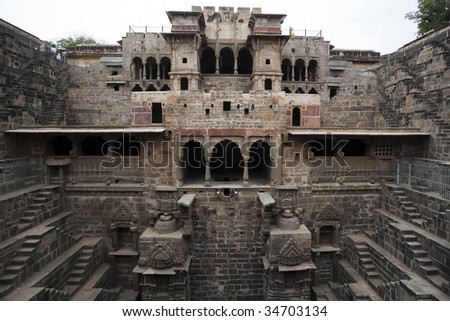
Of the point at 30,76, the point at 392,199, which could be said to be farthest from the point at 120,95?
the point at 392,199

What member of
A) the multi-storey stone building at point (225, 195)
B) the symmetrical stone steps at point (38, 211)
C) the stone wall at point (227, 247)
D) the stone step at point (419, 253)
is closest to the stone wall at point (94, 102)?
the multi-storey stone building at point (225, 195)

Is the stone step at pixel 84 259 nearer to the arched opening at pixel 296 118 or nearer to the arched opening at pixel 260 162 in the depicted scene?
the arched opening at pixel 260 162

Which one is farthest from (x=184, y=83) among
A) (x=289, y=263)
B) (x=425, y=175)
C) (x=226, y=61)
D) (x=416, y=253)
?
(x=416, y=253)

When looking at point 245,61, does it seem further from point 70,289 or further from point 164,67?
point 70,289

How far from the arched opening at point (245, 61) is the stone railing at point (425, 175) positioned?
13.8 meters

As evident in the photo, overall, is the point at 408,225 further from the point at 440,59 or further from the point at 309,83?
the point at 309,83

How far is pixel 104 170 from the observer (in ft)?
40.3

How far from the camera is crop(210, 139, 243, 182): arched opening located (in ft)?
50.5

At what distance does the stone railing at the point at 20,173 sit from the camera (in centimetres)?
1003

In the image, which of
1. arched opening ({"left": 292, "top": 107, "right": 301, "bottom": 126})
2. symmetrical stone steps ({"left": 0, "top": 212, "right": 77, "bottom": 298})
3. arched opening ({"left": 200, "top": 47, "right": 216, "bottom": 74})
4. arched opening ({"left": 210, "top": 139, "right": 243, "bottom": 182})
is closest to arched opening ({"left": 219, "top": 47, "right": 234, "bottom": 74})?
arched opening ({"left": 200, "top": 47, "right": 216, "bottom": 74})

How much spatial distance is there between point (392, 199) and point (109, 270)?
40.4 ft

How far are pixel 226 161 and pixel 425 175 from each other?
985cm

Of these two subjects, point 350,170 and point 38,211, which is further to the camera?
point 350,170

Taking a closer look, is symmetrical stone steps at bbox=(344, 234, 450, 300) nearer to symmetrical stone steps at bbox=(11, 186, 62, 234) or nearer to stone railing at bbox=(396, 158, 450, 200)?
stone railing at bbox=(396, 158, 450, 200)
